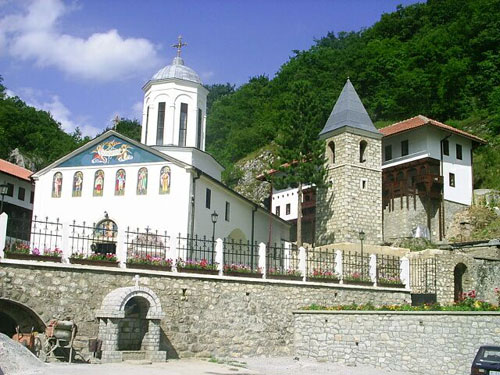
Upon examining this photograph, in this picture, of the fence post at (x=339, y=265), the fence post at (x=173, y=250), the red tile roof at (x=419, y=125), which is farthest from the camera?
the red tile roof at (x=419, y=125)

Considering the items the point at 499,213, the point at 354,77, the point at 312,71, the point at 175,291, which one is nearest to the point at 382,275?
the point at 175,291

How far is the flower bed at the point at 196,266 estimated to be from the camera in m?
18.4

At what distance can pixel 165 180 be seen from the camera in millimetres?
25266

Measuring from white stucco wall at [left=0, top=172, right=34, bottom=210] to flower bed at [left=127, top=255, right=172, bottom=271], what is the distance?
24774mm

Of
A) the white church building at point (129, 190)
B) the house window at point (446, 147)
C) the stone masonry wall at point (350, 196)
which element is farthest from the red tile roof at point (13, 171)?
the house window at point (446, 147)

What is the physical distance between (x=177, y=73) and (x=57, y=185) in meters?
9.03

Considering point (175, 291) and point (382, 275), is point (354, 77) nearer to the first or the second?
point (382, 275)

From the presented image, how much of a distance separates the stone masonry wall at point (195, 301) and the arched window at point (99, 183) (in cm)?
903

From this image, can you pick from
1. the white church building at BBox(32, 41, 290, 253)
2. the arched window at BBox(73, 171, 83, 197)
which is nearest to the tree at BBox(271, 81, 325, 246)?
the white church building at BBox(32, 41, 290, 253)

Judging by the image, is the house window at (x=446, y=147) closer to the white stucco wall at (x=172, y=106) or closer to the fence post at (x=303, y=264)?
the white stucco wall at (x=172, y=106)

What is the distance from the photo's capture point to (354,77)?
61000 mm

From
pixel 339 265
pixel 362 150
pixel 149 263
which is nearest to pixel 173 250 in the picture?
pixel 149 263

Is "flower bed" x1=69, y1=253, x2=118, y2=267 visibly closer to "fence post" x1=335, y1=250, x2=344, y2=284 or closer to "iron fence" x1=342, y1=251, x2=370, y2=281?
"fence post" x1=335, y1=250, x2=344, y2=284

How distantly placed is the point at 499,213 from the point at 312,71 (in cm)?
3257
